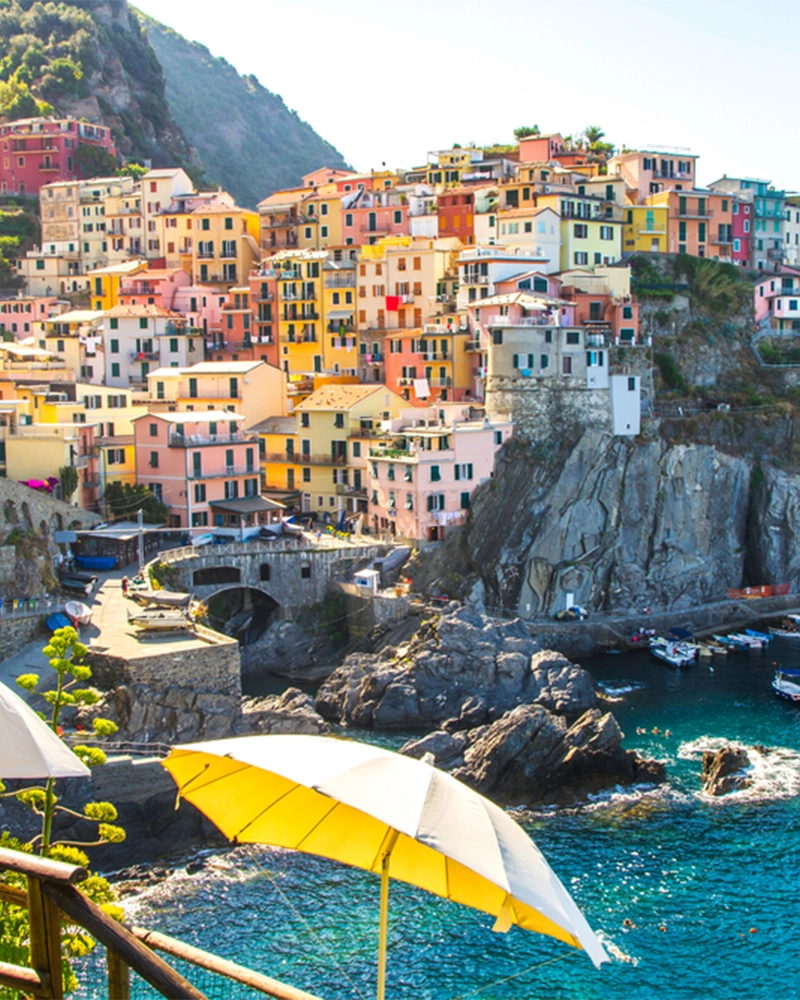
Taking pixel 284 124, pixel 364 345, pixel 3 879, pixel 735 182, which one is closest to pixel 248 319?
pixel 364 345

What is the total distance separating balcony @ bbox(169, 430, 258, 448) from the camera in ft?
196

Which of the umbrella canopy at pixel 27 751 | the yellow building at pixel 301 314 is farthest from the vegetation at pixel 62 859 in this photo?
the yellow building at pixel 301 314

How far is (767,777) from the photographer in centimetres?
3966

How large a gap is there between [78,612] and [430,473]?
2097 cm

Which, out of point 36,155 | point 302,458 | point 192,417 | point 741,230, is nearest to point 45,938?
point 192,417

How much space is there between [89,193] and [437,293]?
37.8 m

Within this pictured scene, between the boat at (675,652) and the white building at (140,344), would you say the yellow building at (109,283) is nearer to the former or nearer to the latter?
the white building at (140,344)

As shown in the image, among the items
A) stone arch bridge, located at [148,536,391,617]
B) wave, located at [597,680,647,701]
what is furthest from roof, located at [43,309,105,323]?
wave, located at [597,680,647,701]

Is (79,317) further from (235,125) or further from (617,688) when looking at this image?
(235,125)

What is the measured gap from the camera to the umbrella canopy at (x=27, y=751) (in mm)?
8109

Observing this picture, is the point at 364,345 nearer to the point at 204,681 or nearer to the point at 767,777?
the point at 204,681

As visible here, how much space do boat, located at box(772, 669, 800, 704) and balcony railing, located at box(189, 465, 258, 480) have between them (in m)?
27.8

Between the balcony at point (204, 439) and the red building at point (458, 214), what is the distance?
82.0 feet

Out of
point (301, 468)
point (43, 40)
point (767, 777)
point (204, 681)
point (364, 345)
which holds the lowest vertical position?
point (767, 777)
